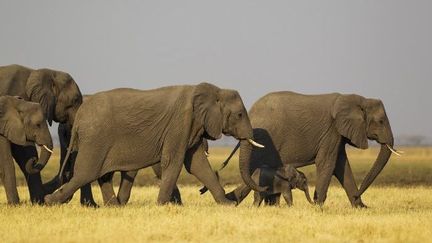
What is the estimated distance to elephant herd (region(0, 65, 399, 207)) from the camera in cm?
1895

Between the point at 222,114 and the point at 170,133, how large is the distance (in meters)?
1.29

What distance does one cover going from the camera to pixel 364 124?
22047mm

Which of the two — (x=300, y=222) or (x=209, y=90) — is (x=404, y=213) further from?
(x=209, y=90)

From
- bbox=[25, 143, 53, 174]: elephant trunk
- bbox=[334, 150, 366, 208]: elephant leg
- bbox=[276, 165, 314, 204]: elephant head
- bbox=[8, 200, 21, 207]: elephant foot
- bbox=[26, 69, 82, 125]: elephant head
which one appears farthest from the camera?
bbox=[334, 150, 366, 208]: elephant leg

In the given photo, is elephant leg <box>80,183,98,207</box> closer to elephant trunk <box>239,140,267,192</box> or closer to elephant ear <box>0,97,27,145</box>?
elephant ear <box>0,97,27,145</box>

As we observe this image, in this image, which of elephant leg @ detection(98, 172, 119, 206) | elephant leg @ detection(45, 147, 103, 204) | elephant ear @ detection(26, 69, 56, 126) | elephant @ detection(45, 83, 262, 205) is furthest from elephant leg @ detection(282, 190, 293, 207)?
elephant ear @ detection(26, 69, 56, 126)

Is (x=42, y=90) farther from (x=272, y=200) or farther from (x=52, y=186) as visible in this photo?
(x=272, y=200)

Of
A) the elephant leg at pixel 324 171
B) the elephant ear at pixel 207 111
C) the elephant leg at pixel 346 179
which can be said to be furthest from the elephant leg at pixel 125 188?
the elephant leg at pixel 346 179

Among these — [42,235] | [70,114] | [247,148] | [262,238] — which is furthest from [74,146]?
[262,238]

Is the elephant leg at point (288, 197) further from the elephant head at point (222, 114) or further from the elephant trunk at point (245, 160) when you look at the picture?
the elephant head at point (222, 114)

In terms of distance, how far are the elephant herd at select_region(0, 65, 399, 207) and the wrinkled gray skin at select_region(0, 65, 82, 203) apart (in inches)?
0.9

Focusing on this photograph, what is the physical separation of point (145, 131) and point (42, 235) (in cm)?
551

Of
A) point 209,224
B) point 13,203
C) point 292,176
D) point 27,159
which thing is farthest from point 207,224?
point 27,159

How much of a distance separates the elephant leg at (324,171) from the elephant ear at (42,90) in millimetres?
6715
